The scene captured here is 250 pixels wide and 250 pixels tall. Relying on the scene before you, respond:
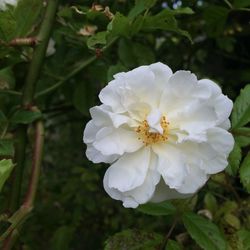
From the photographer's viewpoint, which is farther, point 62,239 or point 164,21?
point 62,239

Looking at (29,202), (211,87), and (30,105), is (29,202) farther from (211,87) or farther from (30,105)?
A: (211,87)

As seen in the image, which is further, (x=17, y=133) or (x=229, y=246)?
(x=17, y=133)

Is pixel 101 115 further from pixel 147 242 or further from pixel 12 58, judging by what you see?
pixel 12 58

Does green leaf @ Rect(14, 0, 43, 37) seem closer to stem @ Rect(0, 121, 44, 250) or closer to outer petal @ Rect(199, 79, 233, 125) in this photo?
stem @ Rect(0, 121, 44, 250)

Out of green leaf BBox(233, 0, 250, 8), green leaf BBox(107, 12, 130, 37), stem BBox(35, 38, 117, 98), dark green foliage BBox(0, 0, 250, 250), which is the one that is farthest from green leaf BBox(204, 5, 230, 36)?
green leaf BBox(107, 12, 130, 37)

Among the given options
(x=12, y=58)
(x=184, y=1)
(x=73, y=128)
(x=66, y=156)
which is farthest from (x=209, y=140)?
(x=66, y=156)

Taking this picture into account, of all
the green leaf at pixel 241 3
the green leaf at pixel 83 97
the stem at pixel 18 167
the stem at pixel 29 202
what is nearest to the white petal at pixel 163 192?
the stem at pixel 29 202

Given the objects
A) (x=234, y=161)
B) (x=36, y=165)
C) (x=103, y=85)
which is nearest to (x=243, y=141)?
(x=234, y=161)
